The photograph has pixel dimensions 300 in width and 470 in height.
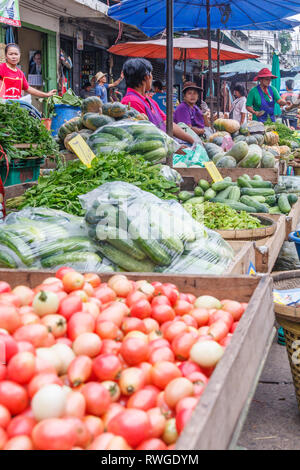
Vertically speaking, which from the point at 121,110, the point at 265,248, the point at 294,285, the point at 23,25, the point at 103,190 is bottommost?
the point at 294,285

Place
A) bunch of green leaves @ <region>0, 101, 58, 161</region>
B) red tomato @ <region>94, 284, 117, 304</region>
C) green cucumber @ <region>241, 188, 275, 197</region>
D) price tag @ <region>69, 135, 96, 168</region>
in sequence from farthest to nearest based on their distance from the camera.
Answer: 1. green cucumber @ <region>241, 188, 275, 197</region>
2. bunch of green leaves @ <region>0, 101, 58, 161</region>
3. price tag @ <region>69, 135, 96, 168</region>
4. red tomato @ <region>94, 284, 117, 304</region>

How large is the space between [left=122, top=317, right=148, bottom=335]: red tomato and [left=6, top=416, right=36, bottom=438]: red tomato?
0.50 meters

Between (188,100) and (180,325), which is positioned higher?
(188,100)

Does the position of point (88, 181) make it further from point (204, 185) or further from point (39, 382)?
point (39, 382)

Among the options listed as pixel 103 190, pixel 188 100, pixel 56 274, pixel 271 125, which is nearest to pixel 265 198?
pixel 103 190

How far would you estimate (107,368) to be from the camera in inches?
54.8

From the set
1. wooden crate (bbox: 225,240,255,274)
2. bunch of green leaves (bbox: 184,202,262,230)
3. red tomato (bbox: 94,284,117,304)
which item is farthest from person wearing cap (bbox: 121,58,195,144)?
red tomato (bbox: 94,284,117,304)

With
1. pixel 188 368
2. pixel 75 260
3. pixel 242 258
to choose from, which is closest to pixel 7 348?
pixel 188 368

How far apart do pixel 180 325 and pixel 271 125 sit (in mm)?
9270

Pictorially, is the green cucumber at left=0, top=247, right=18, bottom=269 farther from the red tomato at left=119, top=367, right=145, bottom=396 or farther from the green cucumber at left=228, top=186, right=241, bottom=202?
the green cucumber at left=228, top=186, right=241, bottom=202

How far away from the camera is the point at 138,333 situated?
1.58 meters

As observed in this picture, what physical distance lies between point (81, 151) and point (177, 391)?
243 centimetres

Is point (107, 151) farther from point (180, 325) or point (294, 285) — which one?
point (180, 325)

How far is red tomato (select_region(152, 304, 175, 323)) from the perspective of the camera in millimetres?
1754
